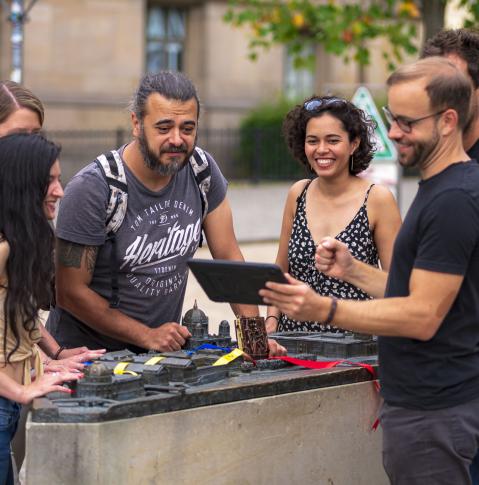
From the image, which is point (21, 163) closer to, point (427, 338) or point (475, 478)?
point (427, 338)

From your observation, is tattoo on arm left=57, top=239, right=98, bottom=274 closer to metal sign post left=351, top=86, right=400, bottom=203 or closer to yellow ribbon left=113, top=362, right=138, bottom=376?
yellow ribbon left=113, top=362, right=138, bottom=376

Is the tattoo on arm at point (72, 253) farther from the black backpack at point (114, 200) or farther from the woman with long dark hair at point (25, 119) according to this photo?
the woman with long dark hair at point (25, 119)

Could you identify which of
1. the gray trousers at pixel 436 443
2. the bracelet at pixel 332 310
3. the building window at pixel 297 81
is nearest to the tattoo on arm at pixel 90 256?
→ the bracelet at pixel 332 310

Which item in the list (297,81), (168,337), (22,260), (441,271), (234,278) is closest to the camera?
(441,271)

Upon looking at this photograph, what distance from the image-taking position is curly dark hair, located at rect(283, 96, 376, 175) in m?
5.15

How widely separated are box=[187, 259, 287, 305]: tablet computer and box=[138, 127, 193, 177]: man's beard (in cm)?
89

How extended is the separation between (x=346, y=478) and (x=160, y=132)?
1.52 meters

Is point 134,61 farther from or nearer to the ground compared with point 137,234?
farther from the ground

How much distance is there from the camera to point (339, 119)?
16.9 feet

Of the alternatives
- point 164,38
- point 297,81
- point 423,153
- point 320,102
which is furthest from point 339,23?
point 297,81

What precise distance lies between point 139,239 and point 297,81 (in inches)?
994

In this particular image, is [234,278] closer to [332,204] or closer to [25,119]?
[25,119]

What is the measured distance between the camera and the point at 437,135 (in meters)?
3.52

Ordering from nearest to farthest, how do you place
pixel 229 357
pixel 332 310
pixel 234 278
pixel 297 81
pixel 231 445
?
pixel 332 310
pixel 234 278
pixel 231 445
pixel 229 357
pixel 297 81
